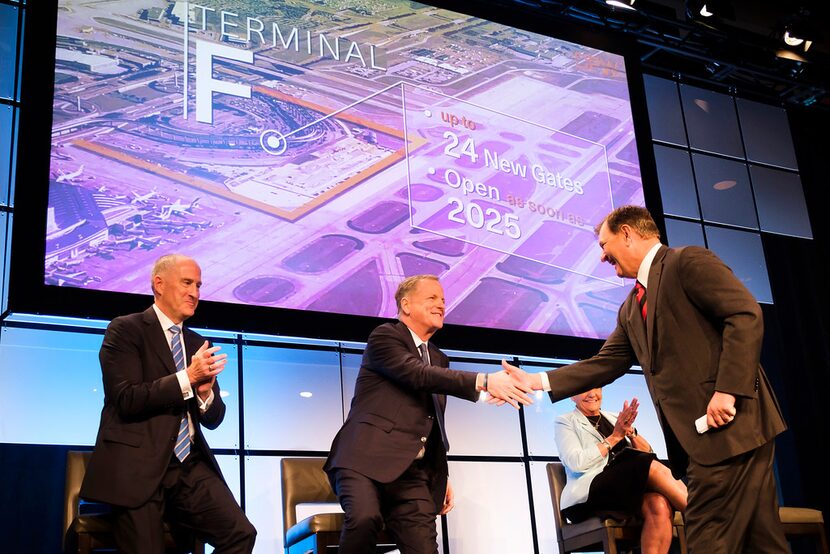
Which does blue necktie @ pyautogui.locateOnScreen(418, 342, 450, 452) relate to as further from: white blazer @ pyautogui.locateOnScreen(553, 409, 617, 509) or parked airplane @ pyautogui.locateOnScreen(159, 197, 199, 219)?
parked airplane @ pyautogui.locateOnScreen(159, 197, 199, 219)

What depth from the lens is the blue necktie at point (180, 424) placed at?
3.47 meters

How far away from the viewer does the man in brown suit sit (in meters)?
2.68

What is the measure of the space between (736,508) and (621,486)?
1.69m

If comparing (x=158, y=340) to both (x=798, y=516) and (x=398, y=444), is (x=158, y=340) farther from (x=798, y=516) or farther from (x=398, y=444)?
(x=798, y=516)

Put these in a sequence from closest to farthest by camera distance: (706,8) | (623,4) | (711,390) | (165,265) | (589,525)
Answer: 1. (711,390)
2. (165,265)
3. (589,525)
4. (623,4)
5. (706,8)

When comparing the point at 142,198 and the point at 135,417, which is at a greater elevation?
the point at 142,198

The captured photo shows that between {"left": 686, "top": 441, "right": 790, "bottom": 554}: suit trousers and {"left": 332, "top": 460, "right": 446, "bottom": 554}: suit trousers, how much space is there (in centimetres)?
127

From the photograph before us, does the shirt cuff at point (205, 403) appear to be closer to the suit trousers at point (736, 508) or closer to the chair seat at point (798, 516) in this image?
the suit trousers at point (736, 508)

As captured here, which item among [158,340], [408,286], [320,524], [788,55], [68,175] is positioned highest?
[788,55]

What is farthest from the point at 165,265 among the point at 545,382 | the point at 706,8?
the point at 706,8

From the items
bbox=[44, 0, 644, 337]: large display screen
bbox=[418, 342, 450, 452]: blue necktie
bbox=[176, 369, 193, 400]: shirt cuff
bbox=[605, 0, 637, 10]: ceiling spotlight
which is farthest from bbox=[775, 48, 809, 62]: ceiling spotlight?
bbox=[176, 369, 193, 400]: shirt cuff

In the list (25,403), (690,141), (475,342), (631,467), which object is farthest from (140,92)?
(690,141)

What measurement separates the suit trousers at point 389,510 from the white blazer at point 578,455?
3.14ft

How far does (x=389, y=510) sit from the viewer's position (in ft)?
12.4
